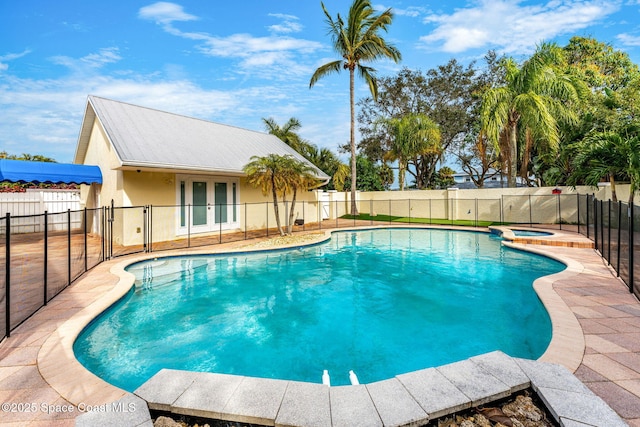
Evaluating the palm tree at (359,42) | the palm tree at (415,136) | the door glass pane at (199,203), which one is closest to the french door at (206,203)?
the door glass pane at (199,203)

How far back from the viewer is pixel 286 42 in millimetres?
14391

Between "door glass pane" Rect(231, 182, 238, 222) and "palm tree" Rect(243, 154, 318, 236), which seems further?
"door glass pane" Rect(231, 182, 238, 222)

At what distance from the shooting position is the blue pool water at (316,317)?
4125 millimetres

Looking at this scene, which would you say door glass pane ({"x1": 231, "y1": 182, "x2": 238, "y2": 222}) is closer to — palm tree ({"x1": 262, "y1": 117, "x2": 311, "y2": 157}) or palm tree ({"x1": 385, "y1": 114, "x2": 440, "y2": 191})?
palm tree ({"x1": 262, "y1": 117, "x2": 311, "y2": 157})

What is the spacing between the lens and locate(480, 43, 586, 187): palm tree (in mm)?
15719

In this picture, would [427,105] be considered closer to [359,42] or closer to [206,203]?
[359,42]

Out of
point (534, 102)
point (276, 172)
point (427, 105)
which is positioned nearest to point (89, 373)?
point (276, 172)

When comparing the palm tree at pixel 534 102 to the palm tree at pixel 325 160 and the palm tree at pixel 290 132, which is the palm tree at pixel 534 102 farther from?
the palm tree at pixel 290 132

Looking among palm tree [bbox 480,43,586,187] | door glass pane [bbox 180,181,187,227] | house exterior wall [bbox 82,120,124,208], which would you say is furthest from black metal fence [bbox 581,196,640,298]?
house exterior wall [bbox 82,120,124,208]

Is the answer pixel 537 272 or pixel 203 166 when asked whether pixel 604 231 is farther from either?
pixel 203 166

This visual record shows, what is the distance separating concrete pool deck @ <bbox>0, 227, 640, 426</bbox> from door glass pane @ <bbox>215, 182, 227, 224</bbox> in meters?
7.81

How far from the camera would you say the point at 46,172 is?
1110 centimetres

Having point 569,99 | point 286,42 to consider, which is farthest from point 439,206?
point 286,42

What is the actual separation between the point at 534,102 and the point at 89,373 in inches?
766
